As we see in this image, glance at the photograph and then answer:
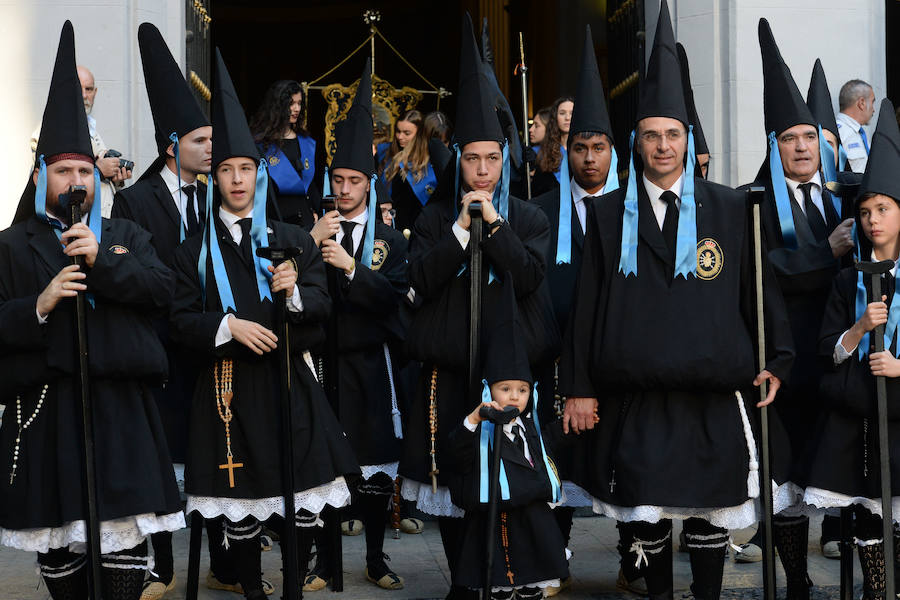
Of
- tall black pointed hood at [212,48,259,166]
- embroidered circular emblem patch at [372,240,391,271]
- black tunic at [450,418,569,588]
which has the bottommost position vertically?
black tunic at [450,418,569,588]

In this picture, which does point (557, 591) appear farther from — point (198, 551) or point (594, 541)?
point (198, 551)

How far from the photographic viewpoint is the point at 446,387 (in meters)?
5.73

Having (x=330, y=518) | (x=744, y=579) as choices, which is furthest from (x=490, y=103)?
(x=744, y=579)

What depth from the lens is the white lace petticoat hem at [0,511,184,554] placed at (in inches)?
190

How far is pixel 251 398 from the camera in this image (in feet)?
17.8

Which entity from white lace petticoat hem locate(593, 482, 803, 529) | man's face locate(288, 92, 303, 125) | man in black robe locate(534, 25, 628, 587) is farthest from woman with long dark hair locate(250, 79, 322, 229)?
white lace petticoat hem locate(593, 482, 803, 529)

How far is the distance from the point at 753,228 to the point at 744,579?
2.01 m

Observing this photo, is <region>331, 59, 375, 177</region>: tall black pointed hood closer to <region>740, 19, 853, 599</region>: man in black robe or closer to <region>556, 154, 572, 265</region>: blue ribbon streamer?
<region>556, 154, 572, 265</region>: blue ribbon streamer

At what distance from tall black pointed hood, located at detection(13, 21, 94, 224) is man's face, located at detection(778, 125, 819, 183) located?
10.5 feet

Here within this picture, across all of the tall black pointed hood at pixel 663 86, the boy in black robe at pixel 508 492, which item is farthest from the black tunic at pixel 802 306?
the boy in black robe at pixel 508 492

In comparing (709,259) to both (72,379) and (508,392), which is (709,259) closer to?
(508,392)

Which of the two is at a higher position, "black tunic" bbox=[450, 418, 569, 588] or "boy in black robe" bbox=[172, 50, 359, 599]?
"boy in black robe" bbox=[172, 50, 359, 599]

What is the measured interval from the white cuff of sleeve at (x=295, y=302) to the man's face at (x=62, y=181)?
92 centimetres

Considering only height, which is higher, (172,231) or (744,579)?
(172,231)
